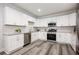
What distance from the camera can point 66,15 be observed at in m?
3.20

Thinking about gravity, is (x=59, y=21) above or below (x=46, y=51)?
above

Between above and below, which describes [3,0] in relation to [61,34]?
above

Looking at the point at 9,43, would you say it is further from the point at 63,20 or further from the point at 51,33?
the point at 63,20

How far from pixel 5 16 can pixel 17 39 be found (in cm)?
98

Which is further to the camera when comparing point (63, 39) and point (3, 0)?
point (63, 39)

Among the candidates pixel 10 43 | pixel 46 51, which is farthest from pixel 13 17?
pixel 46 51

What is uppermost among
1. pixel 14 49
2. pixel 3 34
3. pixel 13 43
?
pixel 3 34

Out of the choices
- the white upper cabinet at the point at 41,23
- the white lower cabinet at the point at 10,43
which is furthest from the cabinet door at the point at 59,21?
the white lower cabinet at the point at 10,43

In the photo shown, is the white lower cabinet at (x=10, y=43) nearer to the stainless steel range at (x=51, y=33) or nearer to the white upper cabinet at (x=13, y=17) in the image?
the white upper cabinet at (x=13, y=17)

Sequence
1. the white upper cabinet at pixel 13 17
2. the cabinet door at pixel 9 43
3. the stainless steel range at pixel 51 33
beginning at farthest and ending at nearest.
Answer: the stainless steel range at pixel 51 33 → the white upper cabinet at pixel 13 17 → the cabinet door at pixel 9 43

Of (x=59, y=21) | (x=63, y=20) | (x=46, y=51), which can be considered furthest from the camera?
(x=59, y=21)

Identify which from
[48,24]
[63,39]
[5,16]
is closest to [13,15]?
[5,16]

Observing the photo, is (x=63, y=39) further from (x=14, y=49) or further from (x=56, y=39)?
(x=14, y=49)

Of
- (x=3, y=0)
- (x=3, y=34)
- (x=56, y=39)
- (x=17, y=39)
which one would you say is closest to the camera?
(x=3, y=0)
